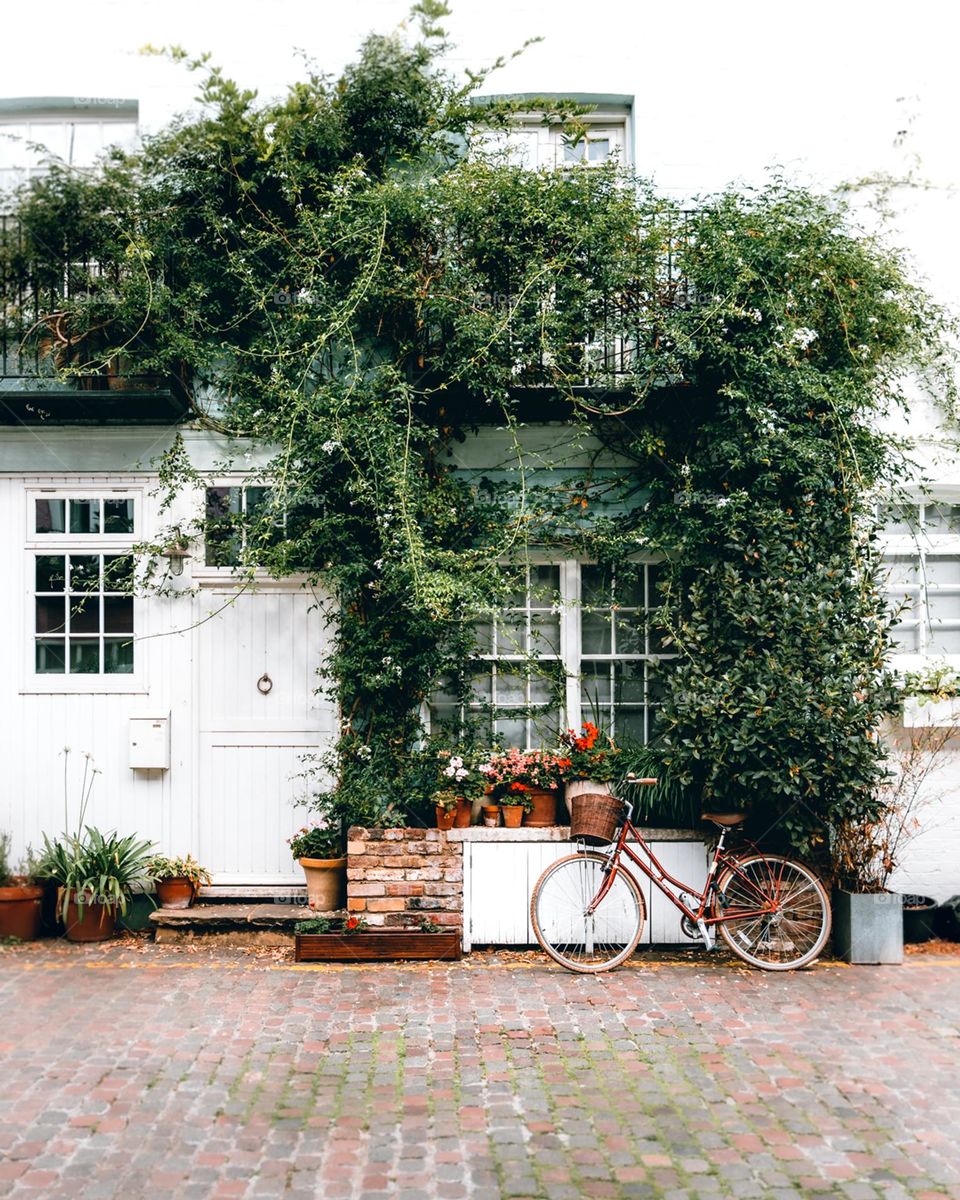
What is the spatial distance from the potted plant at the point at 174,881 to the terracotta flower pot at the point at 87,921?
365 millimetres

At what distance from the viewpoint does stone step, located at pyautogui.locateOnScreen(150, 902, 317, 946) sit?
24.9 ft

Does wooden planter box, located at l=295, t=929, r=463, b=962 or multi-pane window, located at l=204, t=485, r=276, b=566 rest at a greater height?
multi-pane window, located at l=204, t=485, r=276, b=566

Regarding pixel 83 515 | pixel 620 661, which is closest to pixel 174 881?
pixel 83 515

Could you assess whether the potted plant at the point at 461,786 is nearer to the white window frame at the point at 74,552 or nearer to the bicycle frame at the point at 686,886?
the bicycle frame at the point at 686,886

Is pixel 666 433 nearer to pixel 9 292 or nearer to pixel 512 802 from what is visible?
pixel 512 802

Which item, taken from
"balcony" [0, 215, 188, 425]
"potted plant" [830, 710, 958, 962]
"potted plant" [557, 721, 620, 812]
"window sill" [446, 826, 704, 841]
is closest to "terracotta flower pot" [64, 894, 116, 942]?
"window sill" [446, 826, 704, 841]

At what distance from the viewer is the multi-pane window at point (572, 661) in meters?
8.11

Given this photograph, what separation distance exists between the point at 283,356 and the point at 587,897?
426 centimetres

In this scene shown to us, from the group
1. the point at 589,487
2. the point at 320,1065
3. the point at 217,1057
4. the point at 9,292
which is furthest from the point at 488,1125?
the point at 9,292

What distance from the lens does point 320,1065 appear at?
5414mm

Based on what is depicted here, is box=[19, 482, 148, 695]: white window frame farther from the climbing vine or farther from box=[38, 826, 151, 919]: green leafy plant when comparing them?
box=[38, 826, 151, 919]: green leafy plant

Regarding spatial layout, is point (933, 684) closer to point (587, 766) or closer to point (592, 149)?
point (587, 766)

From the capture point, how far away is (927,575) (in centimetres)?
835

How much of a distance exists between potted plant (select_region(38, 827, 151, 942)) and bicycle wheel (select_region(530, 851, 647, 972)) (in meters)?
2.99
